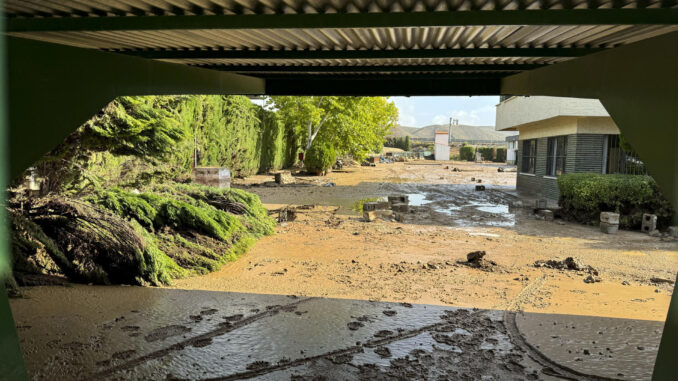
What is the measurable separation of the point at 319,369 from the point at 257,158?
2296 cm

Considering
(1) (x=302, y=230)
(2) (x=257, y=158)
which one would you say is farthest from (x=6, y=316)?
(2) (x=257, y=158)

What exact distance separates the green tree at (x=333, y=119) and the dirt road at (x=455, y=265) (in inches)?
560

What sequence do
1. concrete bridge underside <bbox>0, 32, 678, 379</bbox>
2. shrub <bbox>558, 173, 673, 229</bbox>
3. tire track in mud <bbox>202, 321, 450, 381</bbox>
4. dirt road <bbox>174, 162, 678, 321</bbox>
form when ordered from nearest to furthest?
1. concrete bridge underside <bbox>0, 32, 678, 379</bbox>
2. tire track in mud <bbox>202, 321, 450, 381</bbox>
3. dirt road <bbox>174, 162, 678, 321</bbox>
4. shrub <bbox>558, 173, 673, 229</bbox>

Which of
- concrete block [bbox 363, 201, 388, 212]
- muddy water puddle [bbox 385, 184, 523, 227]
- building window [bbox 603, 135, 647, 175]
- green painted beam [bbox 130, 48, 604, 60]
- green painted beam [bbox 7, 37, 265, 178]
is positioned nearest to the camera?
green painted beam [bbox 7, 37, 265, 178]

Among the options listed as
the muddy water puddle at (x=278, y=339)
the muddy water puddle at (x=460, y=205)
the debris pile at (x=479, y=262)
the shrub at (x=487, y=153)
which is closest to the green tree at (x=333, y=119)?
the muddy water puddle at (x=460, y=205)

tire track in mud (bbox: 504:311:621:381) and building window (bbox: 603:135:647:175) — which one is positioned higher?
building window (bbox: 603:135:647:175)

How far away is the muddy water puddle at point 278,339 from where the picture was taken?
4.24m

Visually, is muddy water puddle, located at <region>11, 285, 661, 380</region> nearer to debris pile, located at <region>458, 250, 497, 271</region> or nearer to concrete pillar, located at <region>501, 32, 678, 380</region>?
concrete pillar, located at <region>501, 32, 678, 380</region>

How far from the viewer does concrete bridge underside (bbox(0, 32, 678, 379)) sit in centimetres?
296

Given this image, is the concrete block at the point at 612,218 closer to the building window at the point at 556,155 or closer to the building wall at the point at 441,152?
the building window at the point at 556,155

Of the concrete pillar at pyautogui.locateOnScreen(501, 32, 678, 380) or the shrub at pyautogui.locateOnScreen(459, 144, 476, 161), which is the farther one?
the shrub at pyautogui.locateOnScreen(459, 144, 476, 161)

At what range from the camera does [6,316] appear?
2.35 m

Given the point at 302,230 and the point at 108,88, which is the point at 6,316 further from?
the point at 302,230

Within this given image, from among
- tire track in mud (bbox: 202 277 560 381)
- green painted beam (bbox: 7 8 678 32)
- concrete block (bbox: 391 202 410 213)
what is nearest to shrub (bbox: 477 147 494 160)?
concrete block (bbox: 391 202 410 213)
